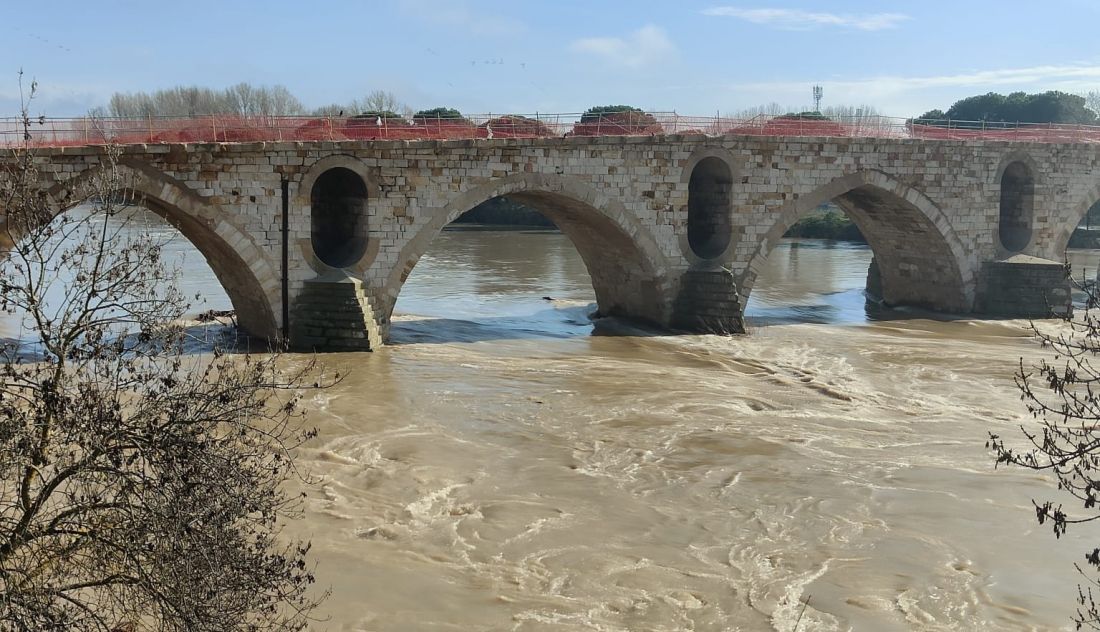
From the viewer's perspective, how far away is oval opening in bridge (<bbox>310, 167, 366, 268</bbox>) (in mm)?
20594

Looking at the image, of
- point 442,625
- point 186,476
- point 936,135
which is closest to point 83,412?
point 186,476

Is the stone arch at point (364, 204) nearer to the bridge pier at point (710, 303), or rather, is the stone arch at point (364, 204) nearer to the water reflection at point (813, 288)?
the bridge pier at point (710, 303)

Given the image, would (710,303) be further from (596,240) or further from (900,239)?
(900,239)

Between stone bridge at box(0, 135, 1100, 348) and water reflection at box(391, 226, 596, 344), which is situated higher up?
stone bridge at box(0, 135, 1100, 348)

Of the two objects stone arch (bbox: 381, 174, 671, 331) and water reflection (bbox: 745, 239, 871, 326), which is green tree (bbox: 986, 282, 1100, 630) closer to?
water reflection (bbox: 745, 239, 871, 326)

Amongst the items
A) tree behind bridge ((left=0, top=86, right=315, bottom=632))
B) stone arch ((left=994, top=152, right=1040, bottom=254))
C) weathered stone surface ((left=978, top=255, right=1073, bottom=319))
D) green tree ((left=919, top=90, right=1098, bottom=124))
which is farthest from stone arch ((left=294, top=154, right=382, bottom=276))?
green tree ((left=919, top=90, right=1098, bottom=124))

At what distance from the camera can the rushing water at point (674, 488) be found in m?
9.76

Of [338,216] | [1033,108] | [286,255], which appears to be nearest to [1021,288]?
[338,216]

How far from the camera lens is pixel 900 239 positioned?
28.1 metres

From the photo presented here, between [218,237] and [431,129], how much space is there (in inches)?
187

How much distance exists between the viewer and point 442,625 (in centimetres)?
906

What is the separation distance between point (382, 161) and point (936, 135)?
15.1 metres

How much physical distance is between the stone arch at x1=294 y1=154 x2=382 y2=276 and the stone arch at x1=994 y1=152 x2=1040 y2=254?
54.8 feet

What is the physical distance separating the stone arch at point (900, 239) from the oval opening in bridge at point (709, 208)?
922mm
